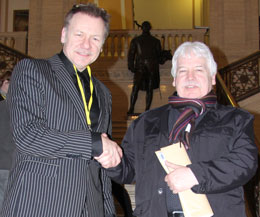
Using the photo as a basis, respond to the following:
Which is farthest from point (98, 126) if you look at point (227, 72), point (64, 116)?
point (227, 72)

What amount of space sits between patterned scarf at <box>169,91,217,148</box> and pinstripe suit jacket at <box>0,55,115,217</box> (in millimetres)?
538

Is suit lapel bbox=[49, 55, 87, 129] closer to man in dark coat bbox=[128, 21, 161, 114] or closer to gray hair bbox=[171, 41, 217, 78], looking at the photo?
gray hair bbox=[171, 41, 217, 78]

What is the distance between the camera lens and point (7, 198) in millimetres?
2146

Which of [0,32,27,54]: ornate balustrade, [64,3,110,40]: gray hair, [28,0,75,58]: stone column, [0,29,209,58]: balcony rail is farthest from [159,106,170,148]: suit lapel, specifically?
[0,32,27,54]: ornate balustrade

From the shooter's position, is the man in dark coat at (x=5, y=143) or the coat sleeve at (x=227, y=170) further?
the man in dark coat at (x=5, y=143)

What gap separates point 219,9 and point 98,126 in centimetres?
1140

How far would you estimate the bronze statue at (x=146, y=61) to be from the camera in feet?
32.0

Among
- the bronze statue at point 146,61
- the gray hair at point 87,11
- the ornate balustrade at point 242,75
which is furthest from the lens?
the bronze statue at point 146,61

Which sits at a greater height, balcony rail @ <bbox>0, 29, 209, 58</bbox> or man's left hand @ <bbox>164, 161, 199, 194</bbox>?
balcony rail @ <bbox>0, 29, 209, 58</bbox>

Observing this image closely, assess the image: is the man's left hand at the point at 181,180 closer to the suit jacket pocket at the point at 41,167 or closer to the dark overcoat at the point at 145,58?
the suit jacket pocket at the point at 41,167

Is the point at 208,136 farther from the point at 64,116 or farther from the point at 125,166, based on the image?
the point at 64,116

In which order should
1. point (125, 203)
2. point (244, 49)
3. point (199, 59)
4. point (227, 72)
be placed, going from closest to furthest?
1. point (199, 59)
2. point (125, 203)
3. point (227, 72)
4. point (244, 49)

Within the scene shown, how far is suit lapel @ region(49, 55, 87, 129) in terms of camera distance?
91.3 inches

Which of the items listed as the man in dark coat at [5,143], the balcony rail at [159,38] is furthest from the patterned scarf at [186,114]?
the balcony rail at [159,38]
